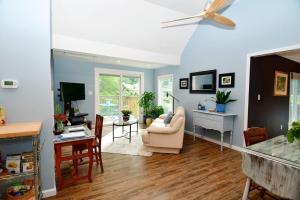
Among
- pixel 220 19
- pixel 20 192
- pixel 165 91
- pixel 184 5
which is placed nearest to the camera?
pixel 20 192

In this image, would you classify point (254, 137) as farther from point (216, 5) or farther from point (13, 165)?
point (13, 165)

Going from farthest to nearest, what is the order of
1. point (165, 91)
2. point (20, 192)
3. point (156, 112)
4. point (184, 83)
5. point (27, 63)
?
point (165, 91) < point (156, 112) < point (184, 83) < point (27, 63) < point (20, 192)

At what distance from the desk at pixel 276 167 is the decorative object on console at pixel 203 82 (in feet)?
8.79

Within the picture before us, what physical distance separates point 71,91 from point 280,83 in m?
6.02

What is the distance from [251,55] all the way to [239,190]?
8.64 ft

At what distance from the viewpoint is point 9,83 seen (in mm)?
1747

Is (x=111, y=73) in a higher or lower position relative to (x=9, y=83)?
higher

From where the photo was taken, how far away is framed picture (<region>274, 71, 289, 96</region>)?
4402mm

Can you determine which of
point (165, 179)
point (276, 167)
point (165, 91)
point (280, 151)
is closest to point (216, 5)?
point (280, 151)

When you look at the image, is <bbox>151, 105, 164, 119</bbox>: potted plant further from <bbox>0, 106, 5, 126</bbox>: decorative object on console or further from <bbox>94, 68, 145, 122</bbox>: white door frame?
<bbox>0, 106, 5, 126</bbox>: decorative object on console

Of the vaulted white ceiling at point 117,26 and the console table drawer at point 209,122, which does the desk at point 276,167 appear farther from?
the vaulted white ceiling at point 117,26

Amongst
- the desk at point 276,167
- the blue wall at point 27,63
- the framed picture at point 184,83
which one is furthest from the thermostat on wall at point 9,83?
the framed picture at point 184,83

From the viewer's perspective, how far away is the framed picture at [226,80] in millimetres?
3751

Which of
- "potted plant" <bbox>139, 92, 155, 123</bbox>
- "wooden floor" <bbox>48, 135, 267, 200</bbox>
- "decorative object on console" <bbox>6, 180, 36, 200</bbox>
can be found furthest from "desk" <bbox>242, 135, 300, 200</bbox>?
"potted plant" <bbox>139, 92, 155, 123</bbox>
